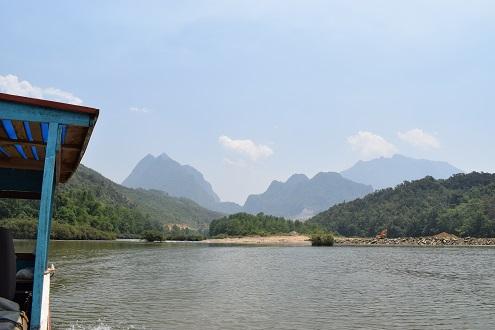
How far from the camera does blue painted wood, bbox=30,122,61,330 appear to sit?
789 cm

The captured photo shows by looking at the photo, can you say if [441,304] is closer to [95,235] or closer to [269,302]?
[269,302]

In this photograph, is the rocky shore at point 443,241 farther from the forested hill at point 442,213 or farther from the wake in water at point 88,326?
the wake in water at point 88,326

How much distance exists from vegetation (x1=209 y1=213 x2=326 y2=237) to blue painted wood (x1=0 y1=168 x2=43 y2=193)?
6216 inches

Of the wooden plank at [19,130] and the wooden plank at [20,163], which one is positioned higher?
the wooden plank at [19,130]

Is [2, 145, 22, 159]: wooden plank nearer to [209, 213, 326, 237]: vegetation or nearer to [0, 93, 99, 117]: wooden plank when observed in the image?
[0, 93, 99, 117]: wooden plank

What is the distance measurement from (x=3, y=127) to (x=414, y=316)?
60.9ft

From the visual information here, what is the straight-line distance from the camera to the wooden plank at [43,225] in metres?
7.89

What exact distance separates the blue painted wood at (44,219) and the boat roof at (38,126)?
0.84 ft

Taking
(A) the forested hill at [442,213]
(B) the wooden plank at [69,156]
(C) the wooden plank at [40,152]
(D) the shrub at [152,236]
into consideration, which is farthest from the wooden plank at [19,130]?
(A) the forested hill at [442,213]

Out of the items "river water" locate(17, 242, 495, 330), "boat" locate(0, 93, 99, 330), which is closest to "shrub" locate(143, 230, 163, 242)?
"river water" locate(17, 242, 495, 330)

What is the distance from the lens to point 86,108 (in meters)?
7.97

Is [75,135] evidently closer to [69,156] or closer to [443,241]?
[69,156]

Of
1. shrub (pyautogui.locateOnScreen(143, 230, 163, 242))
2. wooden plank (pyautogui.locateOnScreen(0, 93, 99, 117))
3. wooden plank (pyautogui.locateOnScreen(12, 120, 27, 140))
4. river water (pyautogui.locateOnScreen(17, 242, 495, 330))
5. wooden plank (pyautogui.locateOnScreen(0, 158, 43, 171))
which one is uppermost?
wooden plank (pyautogui.locateOnScreen(0, 93, 99, 117))

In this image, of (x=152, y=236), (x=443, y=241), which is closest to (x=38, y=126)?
(x=443, y=241)
